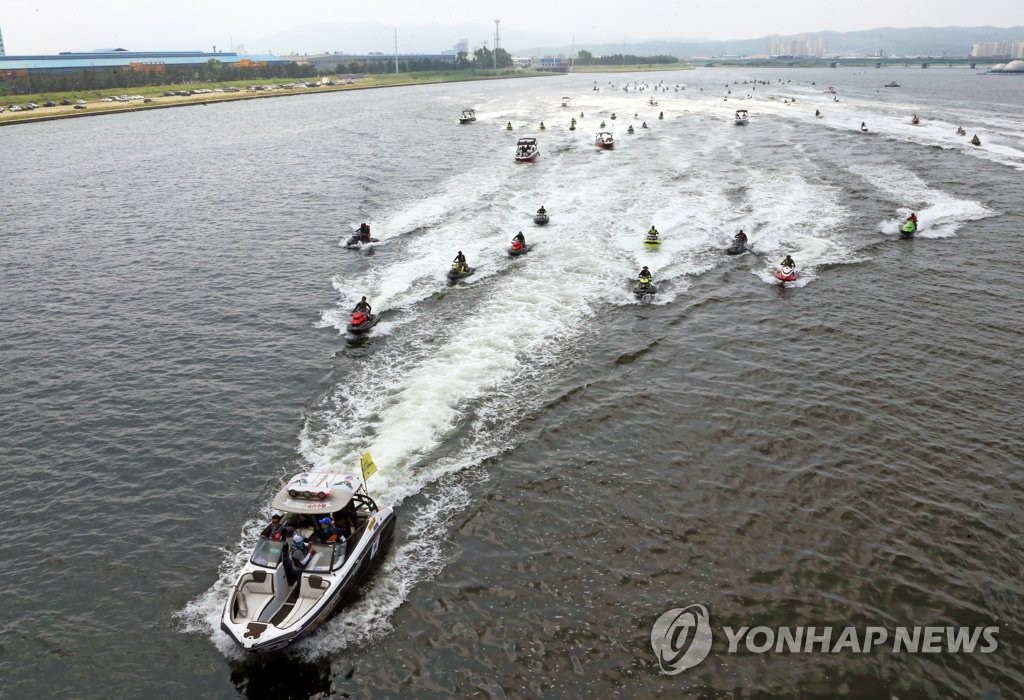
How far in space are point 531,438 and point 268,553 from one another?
12.0 metres

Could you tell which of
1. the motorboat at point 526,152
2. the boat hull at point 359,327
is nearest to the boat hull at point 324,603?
the boat hull at point 359,327

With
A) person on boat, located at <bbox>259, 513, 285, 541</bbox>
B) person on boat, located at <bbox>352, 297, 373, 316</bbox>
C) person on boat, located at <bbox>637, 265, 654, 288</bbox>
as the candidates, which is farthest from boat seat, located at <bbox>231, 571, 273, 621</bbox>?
person on boat, located at <bbox>637, 265, 654, 288</bbox>

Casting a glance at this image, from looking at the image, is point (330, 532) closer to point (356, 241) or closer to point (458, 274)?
point (458, 274)

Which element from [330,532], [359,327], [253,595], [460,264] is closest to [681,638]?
[330,532]

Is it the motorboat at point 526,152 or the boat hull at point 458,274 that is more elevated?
the motorboat at point 526,152

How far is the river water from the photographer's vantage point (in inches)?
733

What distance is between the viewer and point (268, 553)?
65.7 feet

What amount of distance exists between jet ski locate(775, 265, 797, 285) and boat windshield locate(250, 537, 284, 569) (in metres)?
37.3

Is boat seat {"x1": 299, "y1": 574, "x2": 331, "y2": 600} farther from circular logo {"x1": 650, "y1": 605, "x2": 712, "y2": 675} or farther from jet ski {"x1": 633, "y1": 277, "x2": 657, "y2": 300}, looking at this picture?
jet ski {"x1": 633, "y1": 277, "x2": 657, "y2": 300}

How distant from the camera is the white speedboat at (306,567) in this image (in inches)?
708

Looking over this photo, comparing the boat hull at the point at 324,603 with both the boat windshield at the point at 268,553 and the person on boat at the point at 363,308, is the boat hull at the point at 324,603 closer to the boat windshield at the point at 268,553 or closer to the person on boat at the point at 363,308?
the boat windshield at the point at 268,553

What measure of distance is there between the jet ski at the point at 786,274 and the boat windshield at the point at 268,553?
3725cm

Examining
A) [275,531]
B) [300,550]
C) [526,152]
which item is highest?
[526,152]

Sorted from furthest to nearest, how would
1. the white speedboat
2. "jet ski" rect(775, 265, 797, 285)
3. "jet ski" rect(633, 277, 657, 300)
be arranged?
"jet ski" rect(775, 265, 797, 285)
"jet ski" rect(633, 277, 657, 300)
the white speedboat
